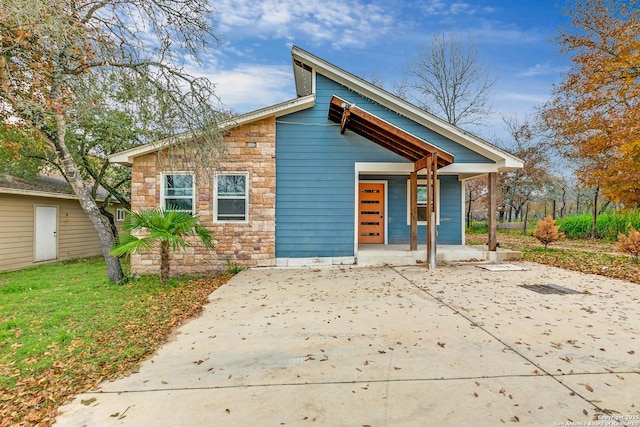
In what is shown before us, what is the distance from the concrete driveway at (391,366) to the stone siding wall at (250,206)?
8.98 ft

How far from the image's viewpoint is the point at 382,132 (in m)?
7.53

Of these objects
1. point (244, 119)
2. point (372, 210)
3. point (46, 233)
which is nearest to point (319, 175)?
point (244, 119)

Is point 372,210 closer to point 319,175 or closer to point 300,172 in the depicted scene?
point 319,175

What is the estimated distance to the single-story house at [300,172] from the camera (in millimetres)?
8016

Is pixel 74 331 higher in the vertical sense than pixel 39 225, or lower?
lower

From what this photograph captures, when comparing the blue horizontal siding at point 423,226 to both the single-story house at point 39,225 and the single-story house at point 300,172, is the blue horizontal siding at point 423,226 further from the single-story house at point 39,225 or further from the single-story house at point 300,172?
the single-story house at point 39,225

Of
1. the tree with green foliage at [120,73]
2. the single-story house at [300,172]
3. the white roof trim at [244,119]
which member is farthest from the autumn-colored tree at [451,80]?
the tree with green foliage at [120,73]

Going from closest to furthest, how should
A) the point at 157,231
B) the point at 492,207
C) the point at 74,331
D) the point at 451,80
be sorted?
the point at 74,331
the point at 157,231
the point at 492,207
the point at 451,80

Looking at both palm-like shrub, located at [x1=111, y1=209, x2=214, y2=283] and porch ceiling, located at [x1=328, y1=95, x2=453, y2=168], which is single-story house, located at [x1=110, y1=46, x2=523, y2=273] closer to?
porch ceiling, located at [x1=328, y1=95, x2=453, y2=168]

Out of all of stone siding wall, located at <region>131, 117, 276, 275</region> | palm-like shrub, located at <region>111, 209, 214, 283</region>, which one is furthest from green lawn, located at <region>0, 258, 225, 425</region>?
palm-like shrub, located at <region>111, 209, 214, 283</region>

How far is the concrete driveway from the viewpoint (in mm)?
2252

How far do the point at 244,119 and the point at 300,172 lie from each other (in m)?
1.84

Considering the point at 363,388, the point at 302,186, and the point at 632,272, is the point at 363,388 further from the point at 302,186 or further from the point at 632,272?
the point at 632,272

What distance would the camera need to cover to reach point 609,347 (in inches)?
131
